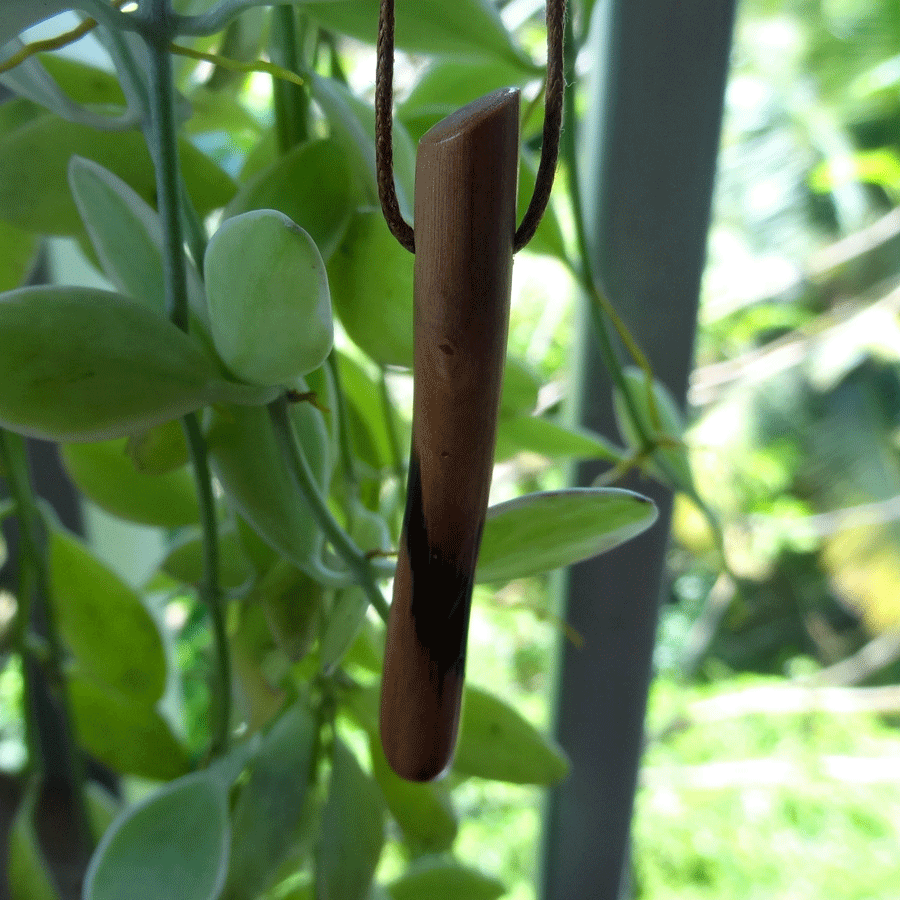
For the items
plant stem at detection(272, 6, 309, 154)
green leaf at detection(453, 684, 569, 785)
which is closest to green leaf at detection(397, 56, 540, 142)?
plant stem at detection(272, 6, 309, 154)

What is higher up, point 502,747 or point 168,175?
point 168,175

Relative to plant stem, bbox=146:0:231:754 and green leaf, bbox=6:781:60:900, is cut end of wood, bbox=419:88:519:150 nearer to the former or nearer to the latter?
plant stem, bbox=146:0:231:754

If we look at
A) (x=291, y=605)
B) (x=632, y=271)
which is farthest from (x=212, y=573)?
(x=632, y=271)

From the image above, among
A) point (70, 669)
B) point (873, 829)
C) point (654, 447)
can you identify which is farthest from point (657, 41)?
point (873, 829)

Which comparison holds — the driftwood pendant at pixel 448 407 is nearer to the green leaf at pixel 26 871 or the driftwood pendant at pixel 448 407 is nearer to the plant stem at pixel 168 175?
the plant stem at pixel 168 175

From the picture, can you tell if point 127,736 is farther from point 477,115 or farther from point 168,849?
point 477,115

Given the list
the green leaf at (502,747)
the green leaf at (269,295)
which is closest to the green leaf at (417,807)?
the green leaf at (502,747)

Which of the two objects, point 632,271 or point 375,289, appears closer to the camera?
point 375,289
